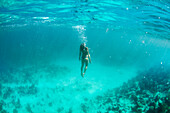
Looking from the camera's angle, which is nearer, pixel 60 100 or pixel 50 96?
pixel 60 100

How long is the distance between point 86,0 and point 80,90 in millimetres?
12961

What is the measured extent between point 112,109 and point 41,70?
789 inches

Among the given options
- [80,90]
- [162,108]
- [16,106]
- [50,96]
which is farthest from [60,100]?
[162,108]

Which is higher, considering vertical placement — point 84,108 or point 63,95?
point 84,108

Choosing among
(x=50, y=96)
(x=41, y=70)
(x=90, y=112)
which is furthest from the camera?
(x=41, y=70)

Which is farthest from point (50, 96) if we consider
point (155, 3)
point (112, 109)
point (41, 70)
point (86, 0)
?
point (155, 3)

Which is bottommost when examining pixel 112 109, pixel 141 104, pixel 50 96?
pixel 50 96

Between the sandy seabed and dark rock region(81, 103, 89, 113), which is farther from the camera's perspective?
dark rock region(81, 103, 89, 113)

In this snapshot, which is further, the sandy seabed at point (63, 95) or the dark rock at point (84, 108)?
the dark rock at point (84, 108)

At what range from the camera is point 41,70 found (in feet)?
88.8

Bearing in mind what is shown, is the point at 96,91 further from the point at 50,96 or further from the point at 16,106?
the point at 16,106

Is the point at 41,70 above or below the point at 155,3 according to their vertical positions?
below

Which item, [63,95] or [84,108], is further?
[63,95]

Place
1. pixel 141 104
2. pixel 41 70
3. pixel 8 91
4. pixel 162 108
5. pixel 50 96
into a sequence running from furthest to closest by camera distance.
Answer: pixel 41 70
pixel 8 91
pixel 50 96
pixel 141 104
pixel 162 108
